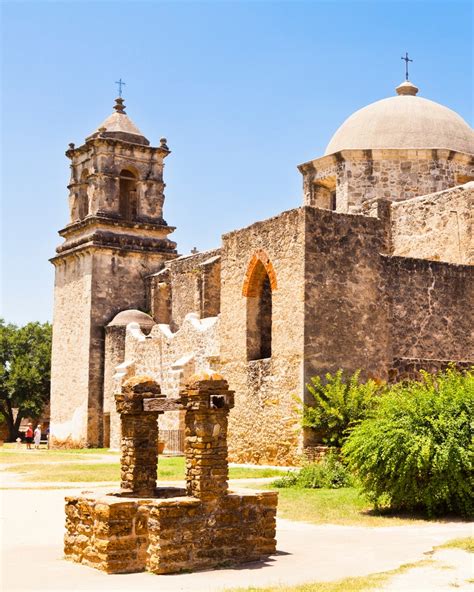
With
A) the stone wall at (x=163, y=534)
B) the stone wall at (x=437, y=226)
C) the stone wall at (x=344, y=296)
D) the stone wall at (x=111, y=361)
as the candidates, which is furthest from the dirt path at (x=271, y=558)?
the stone wall at (x=111, y=361)

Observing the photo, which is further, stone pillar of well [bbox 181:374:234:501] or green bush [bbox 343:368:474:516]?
green bush [bbox 343:368:474:516]

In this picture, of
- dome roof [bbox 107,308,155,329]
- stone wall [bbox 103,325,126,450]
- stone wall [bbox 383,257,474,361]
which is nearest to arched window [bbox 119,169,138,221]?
dome roof [bbox 107,308,155,329]

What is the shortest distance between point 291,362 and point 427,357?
2978 mm

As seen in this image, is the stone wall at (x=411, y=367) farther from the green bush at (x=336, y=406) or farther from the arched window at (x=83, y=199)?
the arched window at (x=83, y=199)

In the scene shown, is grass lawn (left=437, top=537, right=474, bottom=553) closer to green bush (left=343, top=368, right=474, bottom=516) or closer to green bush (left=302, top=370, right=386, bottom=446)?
green bush (left=343, top=368, right=474, bottom=516)

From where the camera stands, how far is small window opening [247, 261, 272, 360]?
18625mm

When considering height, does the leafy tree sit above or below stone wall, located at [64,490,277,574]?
above

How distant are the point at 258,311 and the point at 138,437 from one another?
1002 centimetres

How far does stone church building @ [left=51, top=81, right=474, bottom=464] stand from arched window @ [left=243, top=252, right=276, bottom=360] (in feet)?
0.09

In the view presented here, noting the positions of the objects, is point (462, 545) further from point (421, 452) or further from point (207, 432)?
point (207, 432)

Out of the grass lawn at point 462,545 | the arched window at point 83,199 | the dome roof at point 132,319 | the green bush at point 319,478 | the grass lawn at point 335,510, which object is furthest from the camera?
the arched window at point 83,199

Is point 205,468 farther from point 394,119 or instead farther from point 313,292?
point 394,119

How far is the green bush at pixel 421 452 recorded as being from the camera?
10.4 metres

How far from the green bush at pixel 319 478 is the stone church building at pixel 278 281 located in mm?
2461
